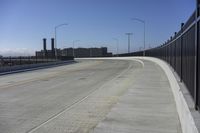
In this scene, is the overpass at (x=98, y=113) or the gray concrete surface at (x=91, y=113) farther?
the gray concrete surface at (x=91, y=113)

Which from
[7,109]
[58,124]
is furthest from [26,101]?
[58,124]

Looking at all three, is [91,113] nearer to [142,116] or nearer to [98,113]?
[98,113]

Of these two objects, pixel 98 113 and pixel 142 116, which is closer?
pixel 142 116

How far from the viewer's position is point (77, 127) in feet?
26.9

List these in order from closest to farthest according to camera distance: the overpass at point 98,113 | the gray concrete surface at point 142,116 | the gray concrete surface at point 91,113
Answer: the gray concrete surface at point 142,116 < the overpass at point 98,113 < the gray concrete surface at point 91,113

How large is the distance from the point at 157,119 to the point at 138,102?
2.64 metres

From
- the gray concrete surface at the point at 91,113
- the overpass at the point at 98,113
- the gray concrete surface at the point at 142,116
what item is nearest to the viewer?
the gray concrete surface at the point at 142,116

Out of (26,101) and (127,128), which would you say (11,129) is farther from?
(26,101)

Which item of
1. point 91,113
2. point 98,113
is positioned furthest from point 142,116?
point 91,113

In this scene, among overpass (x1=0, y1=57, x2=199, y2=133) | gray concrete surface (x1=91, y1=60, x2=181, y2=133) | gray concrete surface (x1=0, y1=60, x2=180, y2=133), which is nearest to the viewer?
gray concrete surface (x1=91, y1=60, x2=181, y2=133)

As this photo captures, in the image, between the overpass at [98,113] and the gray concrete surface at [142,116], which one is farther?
the overpass at [98,113]

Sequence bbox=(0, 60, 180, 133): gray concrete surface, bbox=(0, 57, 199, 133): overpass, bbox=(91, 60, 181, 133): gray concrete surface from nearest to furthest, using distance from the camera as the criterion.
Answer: bbox=(91, 60, 181, 133): gray concrete surface → bbox=(0, 57, 199, 133): overpass → bbox=(0, 60, 180, 133): gray concrete surface

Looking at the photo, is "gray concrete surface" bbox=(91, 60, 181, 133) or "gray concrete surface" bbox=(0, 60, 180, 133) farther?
"gray concrete surface" bbox=(0, 60, 180, 133)

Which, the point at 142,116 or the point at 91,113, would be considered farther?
the point at 91,113
